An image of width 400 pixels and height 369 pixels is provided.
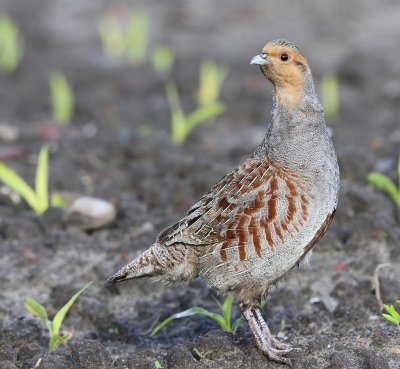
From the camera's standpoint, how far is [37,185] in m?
5.96

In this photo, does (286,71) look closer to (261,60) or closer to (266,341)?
(261,60)

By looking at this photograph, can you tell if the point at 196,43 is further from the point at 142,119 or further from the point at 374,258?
the point at 374,258

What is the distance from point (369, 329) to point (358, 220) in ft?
3.71

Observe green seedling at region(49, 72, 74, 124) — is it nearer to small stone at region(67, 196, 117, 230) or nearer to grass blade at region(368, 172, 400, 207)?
small stone at region(67, 196, 117, 230)

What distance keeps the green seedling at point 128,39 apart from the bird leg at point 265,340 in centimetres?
540

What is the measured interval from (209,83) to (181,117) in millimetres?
728

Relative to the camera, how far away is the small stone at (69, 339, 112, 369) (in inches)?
170

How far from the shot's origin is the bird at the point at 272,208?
4.10 metres

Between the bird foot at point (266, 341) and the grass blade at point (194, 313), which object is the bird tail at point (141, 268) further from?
the bird foot at point (266, 341)

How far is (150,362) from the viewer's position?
14.1ft

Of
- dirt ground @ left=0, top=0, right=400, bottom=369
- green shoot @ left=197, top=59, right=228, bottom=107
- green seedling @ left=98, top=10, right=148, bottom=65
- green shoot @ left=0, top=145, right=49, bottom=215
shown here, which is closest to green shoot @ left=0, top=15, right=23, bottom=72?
dirt ground @ left=0, top=0, right=400, bottom=369

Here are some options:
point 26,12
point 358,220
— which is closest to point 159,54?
point 26,12

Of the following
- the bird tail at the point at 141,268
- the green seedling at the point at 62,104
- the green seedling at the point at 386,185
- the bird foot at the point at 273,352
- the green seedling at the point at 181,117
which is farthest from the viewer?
the green seedling at the point at 62,104

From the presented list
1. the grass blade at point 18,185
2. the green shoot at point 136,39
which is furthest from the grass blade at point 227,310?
the green shoot at point 136,39
